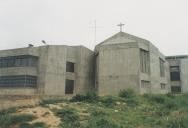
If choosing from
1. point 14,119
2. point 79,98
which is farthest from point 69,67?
point 14,119

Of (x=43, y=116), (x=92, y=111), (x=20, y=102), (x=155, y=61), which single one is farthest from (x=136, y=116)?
(x=155, y=61)

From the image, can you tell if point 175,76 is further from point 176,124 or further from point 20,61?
point 176,124

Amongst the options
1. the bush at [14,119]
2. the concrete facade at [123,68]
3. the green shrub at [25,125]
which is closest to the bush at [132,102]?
the concrete facade at [123,68]

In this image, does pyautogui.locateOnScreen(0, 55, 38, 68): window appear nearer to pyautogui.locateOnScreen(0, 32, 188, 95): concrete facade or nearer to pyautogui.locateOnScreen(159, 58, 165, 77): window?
pyautogui.locateOnScreen(0, 32, 188, 95): concrete facade

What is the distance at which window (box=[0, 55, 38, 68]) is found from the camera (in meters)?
39.5

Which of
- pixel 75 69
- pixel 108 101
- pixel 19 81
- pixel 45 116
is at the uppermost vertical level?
pixel 75 69

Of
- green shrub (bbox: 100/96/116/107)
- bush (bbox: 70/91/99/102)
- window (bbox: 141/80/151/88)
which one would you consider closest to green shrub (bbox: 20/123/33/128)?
green shrub (bbox: 100/96/116/107)

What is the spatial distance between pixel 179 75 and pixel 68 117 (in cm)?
4164

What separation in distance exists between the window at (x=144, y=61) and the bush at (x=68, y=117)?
815 inches

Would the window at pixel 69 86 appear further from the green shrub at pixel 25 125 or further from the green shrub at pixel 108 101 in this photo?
the green shrub at pixel 25 125

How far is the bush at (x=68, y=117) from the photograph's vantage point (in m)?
18.9

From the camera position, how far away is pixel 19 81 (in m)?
38.9

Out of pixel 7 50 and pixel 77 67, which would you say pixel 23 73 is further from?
pixel 77 67

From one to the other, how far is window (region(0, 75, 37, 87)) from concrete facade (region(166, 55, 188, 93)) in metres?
31.5
